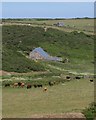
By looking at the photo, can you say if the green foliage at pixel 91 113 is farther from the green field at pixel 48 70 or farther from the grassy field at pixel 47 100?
the green field at pixel 48 70

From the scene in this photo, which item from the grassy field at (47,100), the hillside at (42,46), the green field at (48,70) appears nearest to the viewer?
the grassy field at (47,100)

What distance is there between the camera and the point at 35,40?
98.3m

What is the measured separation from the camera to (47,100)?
4122 centimetres

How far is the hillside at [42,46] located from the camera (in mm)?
74963

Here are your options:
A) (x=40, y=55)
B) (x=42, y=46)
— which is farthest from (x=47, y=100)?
(x=42, y=46)

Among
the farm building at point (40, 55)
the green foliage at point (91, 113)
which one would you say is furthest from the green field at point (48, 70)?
the green foliage at point (91, 113)

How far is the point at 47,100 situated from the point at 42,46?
5348 centimetres

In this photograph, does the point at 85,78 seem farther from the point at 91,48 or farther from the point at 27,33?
the point at 27,33

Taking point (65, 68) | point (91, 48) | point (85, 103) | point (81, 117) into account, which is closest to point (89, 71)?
point (65, 68)

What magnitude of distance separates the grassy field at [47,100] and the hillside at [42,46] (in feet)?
68.8

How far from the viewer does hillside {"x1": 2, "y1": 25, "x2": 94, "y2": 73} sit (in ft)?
246

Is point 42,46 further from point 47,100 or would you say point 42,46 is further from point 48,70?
point 47,100

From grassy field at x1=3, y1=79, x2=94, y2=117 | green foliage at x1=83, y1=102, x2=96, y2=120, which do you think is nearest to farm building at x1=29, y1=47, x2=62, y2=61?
grassy field at x1=3, y1=79, x2=94, y2=117

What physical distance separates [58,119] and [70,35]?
81.3m
